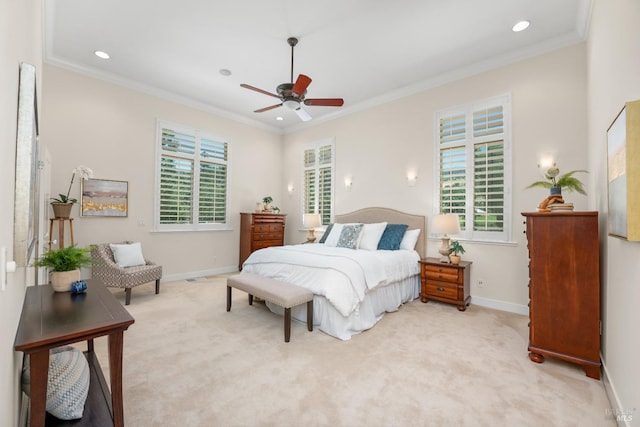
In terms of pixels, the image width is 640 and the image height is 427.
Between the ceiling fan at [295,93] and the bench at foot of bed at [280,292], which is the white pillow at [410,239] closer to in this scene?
the bench at foot of bed at [280,292]

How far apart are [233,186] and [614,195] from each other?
6.04m

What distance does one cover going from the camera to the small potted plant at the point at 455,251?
13.5 ft

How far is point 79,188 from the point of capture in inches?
177

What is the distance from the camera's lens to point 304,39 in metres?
3.73

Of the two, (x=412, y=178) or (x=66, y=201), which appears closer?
(x=66, y=201)

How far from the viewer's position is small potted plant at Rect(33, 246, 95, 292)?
2.01 metres

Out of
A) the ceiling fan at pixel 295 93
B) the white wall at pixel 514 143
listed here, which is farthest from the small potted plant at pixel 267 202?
the ceiling fan at pixel 295 93

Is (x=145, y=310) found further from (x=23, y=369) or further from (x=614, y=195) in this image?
(x=614, y=195)

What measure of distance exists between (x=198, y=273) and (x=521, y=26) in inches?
254

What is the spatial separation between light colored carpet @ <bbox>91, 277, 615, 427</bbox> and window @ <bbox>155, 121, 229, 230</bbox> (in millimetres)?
2551

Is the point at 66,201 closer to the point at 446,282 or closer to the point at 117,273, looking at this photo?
the point at 117,273

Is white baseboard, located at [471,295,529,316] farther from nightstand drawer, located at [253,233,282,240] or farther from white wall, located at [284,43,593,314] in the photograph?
nightstand drawer, located at [253,233,282,240]

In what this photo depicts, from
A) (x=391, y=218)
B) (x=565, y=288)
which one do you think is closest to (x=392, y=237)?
(x=391, y=218)

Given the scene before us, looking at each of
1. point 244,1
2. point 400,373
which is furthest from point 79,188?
point 400,373
